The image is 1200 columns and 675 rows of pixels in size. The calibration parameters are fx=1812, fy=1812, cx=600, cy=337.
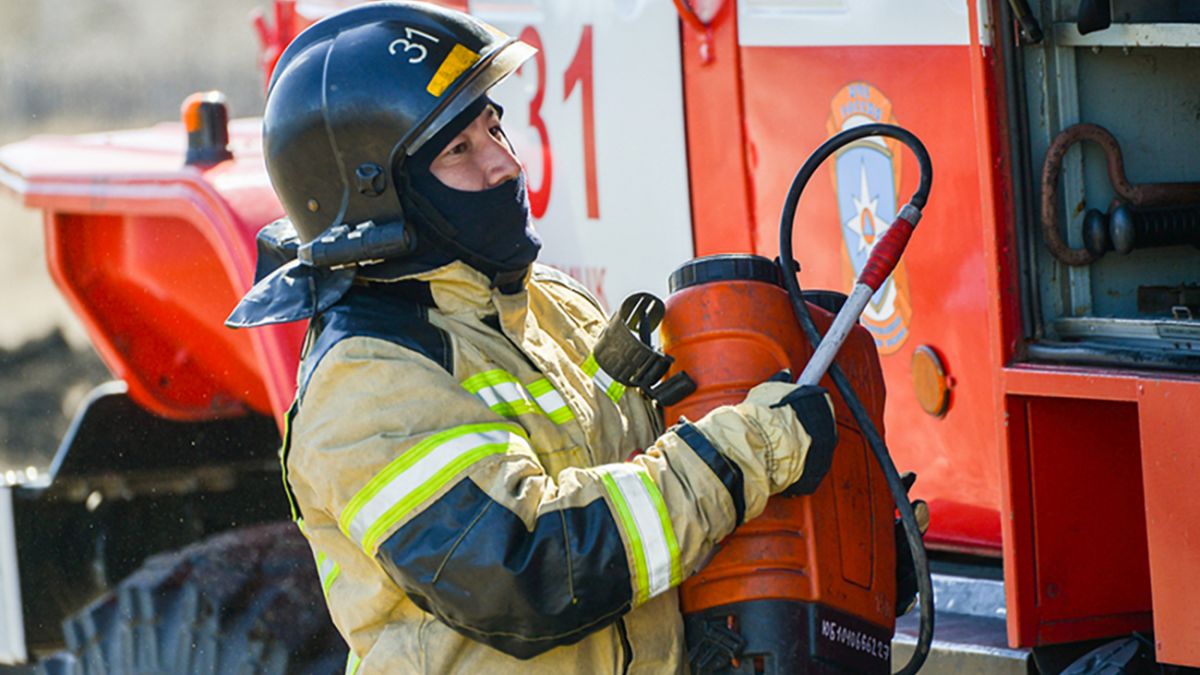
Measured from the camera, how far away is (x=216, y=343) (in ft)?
15.5

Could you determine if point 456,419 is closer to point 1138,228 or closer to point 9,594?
point 1138,228

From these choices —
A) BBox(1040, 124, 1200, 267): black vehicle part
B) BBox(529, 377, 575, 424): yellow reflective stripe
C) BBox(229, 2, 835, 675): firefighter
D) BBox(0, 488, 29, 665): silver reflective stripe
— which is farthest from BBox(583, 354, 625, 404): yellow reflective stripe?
BBox(0, 488, 29, 665): silver reflective stripe

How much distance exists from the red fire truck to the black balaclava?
67 centimetres

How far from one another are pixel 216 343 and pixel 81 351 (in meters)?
4.92

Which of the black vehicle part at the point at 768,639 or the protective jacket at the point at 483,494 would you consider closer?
the protective jacket at the point at 483,494

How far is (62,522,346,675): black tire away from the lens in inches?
167

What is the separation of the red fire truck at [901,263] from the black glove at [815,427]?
1.31 ft

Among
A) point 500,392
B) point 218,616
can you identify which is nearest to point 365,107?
point 500,392

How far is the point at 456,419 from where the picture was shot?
2.20m

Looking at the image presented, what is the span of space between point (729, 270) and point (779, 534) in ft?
1.22

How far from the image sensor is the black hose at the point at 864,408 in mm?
2367

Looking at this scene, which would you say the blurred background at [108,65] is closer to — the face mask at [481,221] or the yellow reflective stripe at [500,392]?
the face mask at [481,221]

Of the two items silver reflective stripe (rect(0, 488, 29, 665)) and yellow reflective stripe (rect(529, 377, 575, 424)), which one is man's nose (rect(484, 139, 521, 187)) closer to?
yellow reflective stripe (rect(529, 377, 575, 424))

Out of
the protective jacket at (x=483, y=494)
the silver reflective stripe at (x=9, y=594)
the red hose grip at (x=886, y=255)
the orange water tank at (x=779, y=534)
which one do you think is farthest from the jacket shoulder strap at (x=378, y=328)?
the silver reflective stripe at (x=9, y=594)
